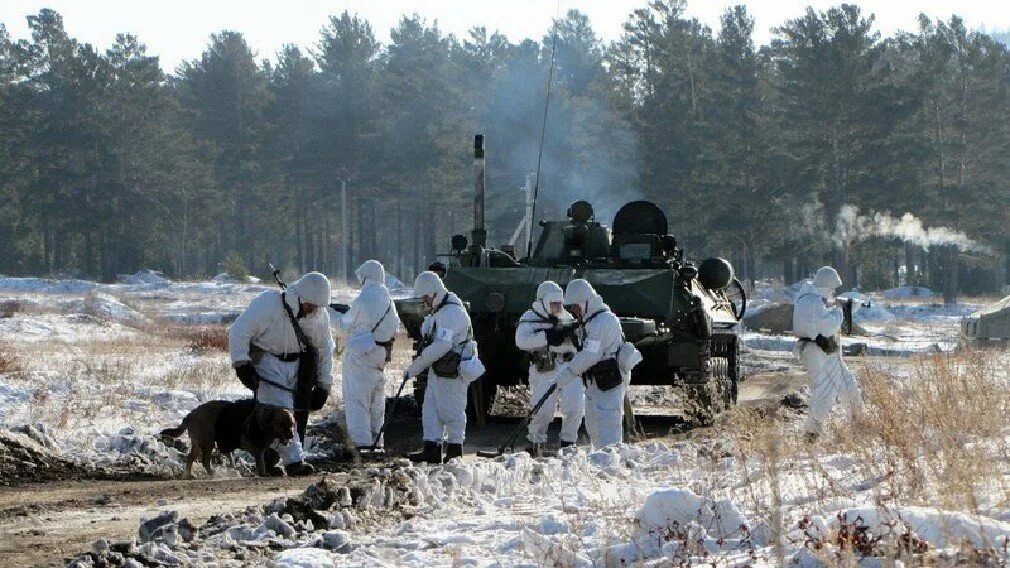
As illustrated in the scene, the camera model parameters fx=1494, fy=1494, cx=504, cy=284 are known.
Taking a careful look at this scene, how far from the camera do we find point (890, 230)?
185 ft

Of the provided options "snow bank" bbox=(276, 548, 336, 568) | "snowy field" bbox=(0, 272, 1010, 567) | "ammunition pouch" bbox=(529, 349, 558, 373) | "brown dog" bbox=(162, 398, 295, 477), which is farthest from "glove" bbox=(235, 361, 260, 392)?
"snow bank" bbox=(276, 548, 336, 568)

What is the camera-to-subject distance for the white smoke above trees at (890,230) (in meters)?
55.1

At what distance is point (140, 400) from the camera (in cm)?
1692

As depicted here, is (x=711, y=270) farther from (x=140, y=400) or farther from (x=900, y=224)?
(x=900, y=224)

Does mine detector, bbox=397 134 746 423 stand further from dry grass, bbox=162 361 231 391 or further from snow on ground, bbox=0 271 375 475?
dry grass, bbox=162 361 231 391

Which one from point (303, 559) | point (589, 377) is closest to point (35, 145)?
point (589, 377)

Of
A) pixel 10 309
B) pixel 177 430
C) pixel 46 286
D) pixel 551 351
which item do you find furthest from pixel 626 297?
pixel 46 286


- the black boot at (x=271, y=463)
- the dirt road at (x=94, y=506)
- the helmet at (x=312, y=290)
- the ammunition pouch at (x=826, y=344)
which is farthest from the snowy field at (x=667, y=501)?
the helmet at (x=312, y=290)

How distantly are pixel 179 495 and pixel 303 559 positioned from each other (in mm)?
3500

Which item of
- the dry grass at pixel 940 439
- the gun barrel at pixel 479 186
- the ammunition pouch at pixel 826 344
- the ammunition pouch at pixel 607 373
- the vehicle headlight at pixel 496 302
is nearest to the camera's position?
the dry grass at pixel 940 439

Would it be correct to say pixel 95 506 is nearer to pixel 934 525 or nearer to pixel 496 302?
pixel 934 525

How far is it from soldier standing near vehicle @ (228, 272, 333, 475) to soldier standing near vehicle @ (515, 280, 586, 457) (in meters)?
3.01

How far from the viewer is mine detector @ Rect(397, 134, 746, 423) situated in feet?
56.2

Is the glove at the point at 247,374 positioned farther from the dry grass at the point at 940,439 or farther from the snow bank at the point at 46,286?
the snow bank at the point at 46,286
